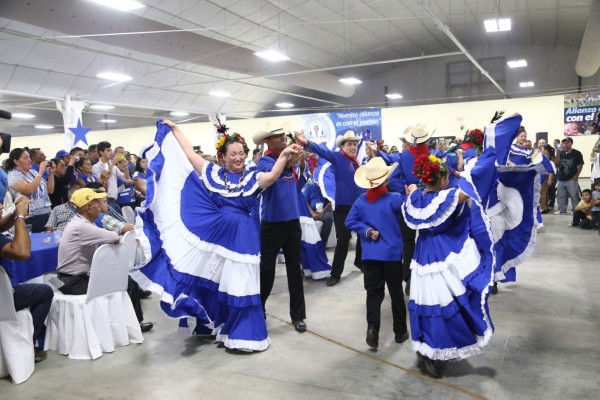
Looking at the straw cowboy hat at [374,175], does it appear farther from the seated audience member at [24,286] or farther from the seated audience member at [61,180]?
the seated audience member at [61,180]

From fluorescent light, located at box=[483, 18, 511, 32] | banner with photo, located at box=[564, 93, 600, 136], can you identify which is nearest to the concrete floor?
fluorescent light, located at box=[483, 18, 511, 32]

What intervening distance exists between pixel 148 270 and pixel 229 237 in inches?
25.6

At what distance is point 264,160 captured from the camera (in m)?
4.38

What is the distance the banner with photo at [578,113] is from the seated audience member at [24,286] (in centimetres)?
1621

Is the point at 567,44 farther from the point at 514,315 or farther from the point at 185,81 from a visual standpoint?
the point at 514,315

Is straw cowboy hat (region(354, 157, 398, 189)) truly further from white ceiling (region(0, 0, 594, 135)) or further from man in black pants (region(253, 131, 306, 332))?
white ceiling (region(0, 0, 594, 135))

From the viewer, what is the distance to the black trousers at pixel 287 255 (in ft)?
14.0

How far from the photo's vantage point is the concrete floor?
3.12 metres

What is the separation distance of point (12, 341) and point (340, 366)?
224cm

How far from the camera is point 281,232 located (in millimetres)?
4293

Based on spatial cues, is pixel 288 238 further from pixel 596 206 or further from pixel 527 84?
pixel 527 84

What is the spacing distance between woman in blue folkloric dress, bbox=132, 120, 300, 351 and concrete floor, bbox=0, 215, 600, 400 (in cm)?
33

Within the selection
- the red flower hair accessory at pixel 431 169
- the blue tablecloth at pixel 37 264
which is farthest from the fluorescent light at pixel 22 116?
the red flower hair accessory at pixel 431 169

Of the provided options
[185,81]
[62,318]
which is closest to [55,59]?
[185,81]
